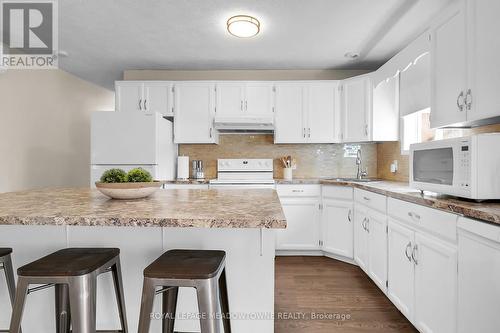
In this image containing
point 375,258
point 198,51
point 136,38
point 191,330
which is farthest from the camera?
point 198,51

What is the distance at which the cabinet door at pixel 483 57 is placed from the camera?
4.75 ft

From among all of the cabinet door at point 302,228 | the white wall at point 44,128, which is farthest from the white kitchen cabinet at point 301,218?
the white wall at point 44,128

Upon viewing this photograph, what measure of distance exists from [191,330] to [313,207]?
7.14ft

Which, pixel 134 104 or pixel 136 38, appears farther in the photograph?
pixel 134 104

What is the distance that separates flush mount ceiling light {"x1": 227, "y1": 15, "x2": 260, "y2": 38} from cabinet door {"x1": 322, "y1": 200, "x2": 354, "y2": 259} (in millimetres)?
2002

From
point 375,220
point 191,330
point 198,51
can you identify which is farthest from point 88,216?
point 198,51

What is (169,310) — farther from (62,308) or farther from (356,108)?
(356,108)

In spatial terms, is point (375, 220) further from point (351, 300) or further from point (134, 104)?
point (134, 104)

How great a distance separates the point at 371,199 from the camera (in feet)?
8.29

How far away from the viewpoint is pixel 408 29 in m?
2.78

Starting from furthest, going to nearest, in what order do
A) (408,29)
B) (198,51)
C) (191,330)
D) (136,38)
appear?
(198,51), (136,38), (408,29), (191,330)

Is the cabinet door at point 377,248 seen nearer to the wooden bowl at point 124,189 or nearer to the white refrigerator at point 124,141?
the wooden bowl at point 124,189

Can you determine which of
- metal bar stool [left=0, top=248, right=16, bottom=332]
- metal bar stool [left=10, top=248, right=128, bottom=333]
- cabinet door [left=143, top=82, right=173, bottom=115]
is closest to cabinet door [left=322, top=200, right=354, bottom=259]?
cabinet door [left=143, top=82, right=173, bottom=115]

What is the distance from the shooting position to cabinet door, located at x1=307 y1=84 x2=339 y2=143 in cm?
372
